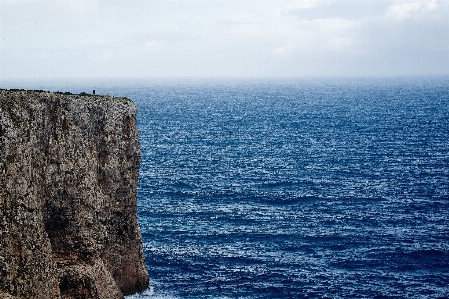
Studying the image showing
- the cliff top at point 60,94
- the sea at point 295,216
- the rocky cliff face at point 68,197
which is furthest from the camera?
→ the sea at point 295,216

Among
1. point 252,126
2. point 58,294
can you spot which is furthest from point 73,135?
point 252,126

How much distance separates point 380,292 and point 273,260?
1196cm

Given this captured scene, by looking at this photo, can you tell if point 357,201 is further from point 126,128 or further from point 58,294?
point 58,294

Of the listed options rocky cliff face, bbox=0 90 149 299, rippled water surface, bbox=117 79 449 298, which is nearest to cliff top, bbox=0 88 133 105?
rocky cliff face, bbox=0 90 149 299

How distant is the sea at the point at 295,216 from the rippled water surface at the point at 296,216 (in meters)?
0.18

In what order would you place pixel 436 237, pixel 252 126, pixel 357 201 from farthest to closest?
pixel 252 126
pixel 357 201
pixel 436 237

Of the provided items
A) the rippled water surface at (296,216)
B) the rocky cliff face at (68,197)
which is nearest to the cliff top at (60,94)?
the rocky cliff face at (68,197)

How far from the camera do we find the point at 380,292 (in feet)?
185

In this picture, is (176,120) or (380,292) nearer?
(380,292)

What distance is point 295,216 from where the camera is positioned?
7706 cm

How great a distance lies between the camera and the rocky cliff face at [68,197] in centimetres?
3744

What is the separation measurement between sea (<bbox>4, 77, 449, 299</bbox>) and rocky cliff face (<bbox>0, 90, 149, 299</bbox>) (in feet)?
24.6

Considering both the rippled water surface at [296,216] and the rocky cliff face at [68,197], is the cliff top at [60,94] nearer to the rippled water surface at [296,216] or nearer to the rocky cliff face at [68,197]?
the rocky cliff face at [68,197]

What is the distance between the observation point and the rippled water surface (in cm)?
5834
